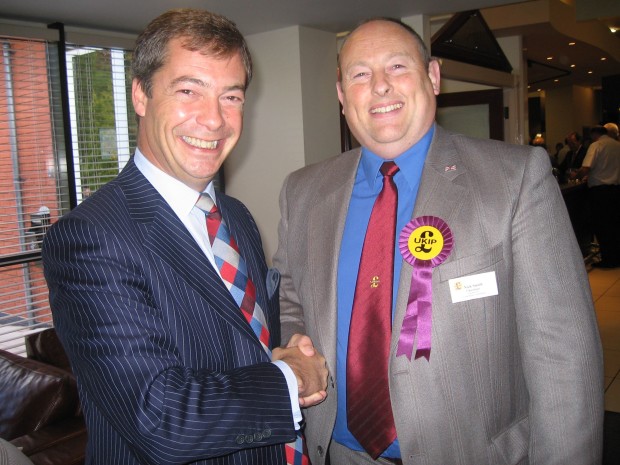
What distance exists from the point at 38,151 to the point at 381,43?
3.97 metres

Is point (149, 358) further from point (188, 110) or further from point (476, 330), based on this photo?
point (476, 330)

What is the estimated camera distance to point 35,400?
9.70 feet

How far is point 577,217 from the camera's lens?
27.8 ft

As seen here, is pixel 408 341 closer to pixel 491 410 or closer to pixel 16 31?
pixel 491 410

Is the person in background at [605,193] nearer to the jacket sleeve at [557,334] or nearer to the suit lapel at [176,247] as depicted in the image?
the jacket sleeve at [557,334]

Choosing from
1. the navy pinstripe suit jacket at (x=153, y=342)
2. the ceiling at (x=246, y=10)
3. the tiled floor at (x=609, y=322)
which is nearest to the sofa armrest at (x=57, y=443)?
the navy pinstripe suit jacket at (x=153, y=342)

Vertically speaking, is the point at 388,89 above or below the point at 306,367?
above

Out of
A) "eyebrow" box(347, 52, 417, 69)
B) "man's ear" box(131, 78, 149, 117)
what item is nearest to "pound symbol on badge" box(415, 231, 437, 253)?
"eyebrow" box(347, 52, 417, 69)

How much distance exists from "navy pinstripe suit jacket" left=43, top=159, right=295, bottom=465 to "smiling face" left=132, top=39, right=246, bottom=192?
0.13m

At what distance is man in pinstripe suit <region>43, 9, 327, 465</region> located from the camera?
119cm

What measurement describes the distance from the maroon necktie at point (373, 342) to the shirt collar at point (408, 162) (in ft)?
0.32

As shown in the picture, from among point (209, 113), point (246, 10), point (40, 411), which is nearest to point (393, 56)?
point (209, 113)

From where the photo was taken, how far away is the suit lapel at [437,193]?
1.40 meters

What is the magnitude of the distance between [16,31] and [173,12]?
352 cm
